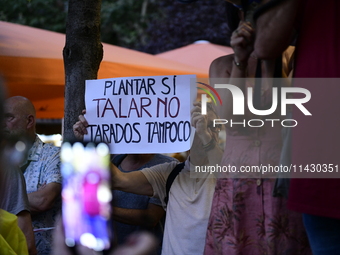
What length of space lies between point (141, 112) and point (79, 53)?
65cm

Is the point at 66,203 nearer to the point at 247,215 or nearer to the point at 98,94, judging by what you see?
the point at 247,215

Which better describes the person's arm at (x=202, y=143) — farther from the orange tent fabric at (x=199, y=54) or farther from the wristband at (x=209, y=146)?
the orange tent fabric at (x=199, y=54)

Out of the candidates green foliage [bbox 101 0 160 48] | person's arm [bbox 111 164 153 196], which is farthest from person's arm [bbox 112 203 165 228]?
green foliage [bbox 101 0 160 48]

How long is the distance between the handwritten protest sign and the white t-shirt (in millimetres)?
193

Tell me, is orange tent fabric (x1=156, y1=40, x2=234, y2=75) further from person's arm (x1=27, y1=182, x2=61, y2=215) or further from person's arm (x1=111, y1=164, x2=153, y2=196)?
person's arm (x1=111, y1=164, x2=153, y2=196)

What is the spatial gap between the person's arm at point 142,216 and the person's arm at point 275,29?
5.84ft

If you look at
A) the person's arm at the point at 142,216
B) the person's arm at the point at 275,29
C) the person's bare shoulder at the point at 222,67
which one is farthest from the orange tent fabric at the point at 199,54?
the person's arm at the point at 275,29

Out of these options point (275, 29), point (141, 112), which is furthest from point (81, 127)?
point (275, 29)

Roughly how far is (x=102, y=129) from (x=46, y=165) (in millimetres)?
830

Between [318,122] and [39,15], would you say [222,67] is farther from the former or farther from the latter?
[39,15]

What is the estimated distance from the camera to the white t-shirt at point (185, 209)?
291cm

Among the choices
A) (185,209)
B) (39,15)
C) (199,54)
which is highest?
(39,15)

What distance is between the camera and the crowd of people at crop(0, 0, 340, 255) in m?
1.75

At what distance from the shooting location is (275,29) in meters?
1.83
